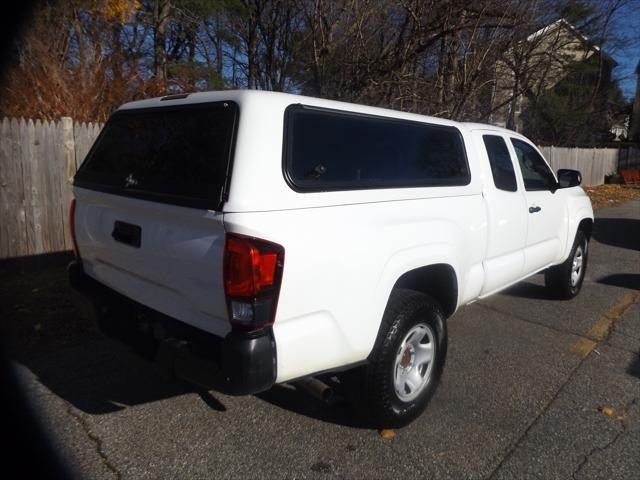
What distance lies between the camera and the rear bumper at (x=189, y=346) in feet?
7.68

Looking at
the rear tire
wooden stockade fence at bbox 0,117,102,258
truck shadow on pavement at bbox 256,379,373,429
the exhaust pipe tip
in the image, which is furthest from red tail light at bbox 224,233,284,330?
wooden stockade fence at bbox 0,117,102,258

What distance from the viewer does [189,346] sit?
2.56 meters

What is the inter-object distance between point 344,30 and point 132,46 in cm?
692

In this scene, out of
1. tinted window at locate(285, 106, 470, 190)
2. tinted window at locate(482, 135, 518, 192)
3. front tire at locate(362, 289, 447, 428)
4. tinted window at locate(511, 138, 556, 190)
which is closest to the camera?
tinted window at locate(285, 106, 470, 190)

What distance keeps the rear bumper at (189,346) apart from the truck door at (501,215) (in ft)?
7.91

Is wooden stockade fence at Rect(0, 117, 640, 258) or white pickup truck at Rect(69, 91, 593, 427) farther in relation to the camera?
wooden stockade fence at Rect(0, 117, 640, 258)

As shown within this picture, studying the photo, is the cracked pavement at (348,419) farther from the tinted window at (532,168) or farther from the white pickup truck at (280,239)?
the tinted window at (532,168)

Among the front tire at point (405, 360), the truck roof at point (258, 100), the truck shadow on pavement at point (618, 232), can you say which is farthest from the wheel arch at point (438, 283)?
the truck shadow on pavement at point (618, 232)

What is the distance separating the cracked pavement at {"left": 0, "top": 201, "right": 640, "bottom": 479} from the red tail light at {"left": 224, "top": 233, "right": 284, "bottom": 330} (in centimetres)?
101

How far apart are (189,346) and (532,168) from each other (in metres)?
4.04

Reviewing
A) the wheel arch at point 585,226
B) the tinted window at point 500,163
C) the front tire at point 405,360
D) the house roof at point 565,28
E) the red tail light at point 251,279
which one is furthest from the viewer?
the house roof at point 565,28

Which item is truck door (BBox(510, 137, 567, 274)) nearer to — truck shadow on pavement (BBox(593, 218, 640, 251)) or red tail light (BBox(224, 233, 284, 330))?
red tail light (BBox(224, 233, 284, 330))

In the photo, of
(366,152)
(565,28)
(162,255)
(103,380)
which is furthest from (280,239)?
(565,28)

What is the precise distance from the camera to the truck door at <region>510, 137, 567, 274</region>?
481 cm
